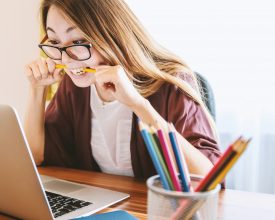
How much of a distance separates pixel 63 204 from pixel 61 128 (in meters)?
0.59

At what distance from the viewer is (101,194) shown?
2.58 feet

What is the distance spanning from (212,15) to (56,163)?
105 cm

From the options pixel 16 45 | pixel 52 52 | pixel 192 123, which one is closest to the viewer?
pixel 192 123

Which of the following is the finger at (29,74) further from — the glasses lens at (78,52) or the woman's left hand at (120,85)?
the woman's left hand at (120,85)

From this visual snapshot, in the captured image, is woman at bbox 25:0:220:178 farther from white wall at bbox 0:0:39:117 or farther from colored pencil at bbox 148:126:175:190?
white wall at bbox 0:0:39:117

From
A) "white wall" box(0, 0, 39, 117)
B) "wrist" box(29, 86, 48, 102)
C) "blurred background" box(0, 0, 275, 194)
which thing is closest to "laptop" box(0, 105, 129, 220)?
"wrist" box(29, 86, 48, 102)

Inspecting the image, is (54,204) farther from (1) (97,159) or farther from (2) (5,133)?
(1) (97,159)

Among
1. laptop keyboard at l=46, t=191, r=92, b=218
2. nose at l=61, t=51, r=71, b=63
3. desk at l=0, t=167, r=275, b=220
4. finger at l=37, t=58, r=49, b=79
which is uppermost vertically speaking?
nose at l=61, t=51, r=71, b=63

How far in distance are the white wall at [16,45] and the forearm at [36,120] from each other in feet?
3.74

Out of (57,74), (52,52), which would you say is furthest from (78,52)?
(57,74)

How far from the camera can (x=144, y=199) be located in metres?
0.77

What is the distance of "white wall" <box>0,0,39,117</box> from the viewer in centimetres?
231

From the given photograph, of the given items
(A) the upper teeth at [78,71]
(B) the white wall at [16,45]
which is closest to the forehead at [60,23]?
(A) the upper teeth at [78,71]

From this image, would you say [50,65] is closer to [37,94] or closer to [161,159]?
[37,94]
